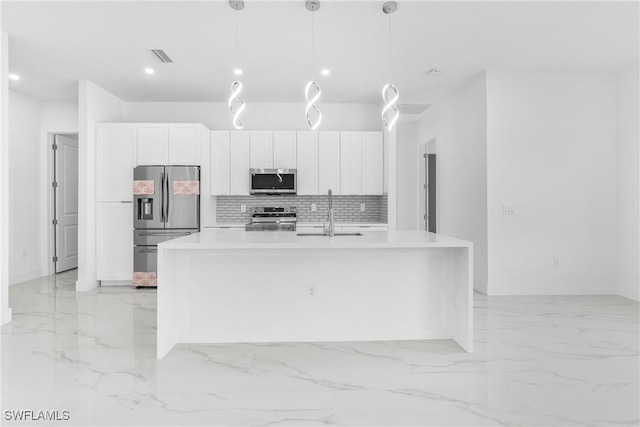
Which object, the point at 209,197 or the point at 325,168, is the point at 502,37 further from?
the point at 209,197

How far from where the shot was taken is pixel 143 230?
561cm

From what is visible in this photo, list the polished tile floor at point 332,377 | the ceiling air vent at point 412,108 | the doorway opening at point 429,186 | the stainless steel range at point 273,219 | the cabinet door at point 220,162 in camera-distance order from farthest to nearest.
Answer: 1. the doorway opening at point 429,186
2. the ceiling air vent at point 412,108
3. the cabinet door at point 220,162
4. the stainless steel range at point 273,219
5. the polished tile floor at point 332,377

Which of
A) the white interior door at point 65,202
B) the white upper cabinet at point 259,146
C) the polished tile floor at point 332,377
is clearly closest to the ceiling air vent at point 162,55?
the white upper cabinet at point 259,146

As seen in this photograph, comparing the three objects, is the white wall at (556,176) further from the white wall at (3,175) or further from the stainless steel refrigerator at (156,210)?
the white wall at (3,175)

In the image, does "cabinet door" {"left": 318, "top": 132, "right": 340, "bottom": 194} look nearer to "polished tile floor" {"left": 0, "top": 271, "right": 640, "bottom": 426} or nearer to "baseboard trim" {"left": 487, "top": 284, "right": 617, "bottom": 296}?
"baseboard trim" {"left": 487, "top": 284, "right": 617, "bottom": 296}

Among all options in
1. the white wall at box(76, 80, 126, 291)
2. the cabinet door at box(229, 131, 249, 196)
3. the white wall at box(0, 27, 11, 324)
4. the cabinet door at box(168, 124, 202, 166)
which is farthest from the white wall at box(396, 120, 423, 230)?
the white wall at box(0, 27, 11, 324)

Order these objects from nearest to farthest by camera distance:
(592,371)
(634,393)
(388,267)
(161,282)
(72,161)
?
(634,393), (592,371), (161,282), (388,267), (72,161)

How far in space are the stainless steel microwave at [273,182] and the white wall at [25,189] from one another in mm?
3483

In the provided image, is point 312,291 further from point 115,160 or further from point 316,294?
point 115,160

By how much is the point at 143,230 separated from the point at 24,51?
2428 millimetres

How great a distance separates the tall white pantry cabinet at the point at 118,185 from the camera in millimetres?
5676

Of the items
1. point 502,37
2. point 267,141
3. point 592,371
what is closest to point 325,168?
point 267,141

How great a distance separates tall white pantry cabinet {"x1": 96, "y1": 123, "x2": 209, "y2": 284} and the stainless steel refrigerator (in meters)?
0.18

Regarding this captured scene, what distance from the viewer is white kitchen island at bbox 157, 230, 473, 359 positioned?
335cm
